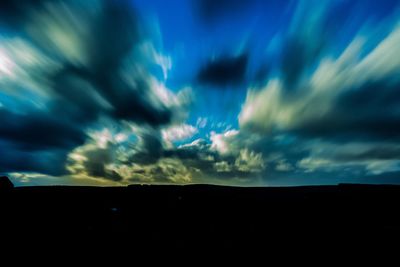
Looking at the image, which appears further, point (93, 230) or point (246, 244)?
point (93, 230)

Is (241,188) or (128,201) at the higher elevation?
(241,188)

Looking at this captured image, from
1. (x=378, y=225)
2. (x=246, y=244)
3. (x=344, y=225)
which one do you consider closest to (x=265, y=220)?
(x=246, y=244)

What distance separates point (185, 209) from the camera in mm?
3633

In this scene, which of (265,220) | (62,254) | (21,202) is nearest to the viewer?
(62,254)

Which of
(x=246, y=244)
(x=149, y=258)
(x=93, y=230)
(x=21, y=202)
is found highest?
(x=21, y=202)

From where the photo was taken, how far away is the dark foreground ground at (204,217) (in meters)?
3.00

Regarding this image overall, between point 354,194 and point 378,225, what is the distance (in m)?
0.63

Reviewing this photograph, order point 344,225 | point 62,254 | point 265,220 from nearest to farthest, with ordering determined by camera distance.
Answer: point 62,254
point 344,225
point 265,220

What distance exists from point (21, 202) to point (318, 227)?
260 inches

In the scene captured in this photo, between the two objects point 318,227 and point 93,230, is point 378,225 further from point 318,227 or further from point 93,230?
point 93,230

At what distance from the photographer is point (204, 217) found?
137 inches

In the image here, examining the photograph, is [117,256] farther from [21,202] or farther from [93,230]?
[21,202]

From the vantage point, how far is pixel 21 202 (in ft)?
11.9

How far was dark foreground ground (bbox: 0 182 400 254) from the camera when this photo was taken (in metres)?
3.00
